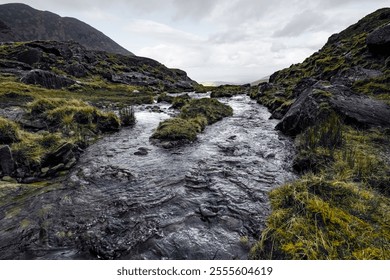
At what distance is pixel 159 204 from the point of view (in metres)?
6.04

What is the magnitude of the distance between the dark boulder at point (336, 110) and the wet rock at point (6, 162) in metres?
12.6

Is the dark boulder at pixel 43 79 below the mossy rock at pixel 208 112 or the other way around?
the other way around

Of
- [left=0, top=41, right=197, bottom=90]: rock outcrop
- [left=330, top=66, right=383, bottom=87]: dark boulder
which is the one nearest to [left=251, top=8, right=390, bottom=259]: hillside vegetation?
[left=330, top=66, right=383, bottom=87]: dark boulder

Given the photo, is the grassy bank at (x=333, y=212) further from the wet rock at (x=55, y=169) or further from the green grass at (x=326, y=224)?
the wet rock at (x=55, y=169)

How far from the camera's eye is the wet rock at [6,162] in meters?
7.30

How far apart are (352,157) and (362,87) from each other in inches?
575

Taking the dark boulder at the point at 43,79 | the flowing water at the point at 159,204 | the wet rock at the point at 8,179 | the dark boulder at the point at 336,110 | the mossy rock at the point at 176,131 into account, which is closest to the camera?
the flowing water at the point at 159,204

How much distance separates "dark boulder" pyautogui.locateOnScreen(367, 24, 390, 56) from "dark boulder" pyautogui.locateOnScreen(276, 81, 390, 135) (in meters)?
18.3

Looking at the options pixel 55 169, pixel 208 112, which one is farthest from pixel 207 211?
pixel 208 112

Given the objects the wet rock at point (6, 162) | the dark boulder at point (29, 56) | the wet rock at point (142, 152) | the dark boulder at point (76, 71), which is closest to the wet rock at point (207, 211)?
the wet rock at point (142, 152)

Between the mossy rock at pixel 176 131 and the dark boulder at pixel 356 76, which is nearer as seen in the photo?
the mossy rock at pixel 176 131

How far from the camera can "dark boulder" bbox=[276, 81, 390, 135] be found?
10664 millimetres

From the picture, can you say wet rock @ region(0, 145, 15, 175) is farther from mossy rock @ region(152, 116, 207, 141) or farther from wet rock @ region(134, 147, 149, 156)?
mossy rock @ region(152, 116, 207, 141)

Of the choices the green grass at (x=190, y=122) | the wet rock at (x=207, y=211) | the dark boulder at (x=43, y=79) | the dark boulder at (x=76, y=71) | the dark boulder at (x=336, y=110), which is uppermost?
the dark boulder at (x=76, y=71)
